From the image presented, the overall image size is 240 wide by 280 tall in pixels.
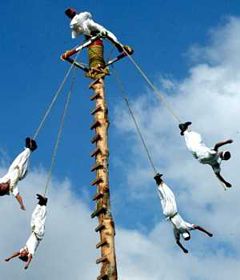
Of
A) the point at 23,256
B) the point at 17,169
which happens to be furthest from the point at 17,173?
the point at 23,256

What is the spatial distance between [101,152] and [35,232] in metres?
1.82

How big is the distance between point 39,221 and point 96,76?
304 cm

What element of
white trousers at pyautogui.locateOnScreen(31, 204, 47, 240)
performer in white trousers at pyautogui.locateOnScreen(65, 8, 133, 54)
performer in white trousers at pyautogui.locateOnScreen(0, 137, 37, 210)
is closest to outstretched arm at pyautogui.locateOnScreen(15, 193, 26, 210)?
performer in white trousers at pyautogui.locateOnScreen(0, 137, 37, 210)

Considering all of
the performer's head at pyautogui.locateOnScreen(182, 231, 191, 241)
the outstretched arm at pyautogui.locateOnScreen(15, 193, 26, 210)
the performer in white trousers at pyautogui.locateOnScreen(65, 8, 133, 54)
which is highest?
the performer in white trousers at pyautogui.locateOnScreen(65, 8, 133, 54)

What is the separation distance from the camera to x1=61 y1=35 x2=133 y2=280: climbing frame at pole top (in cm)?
880

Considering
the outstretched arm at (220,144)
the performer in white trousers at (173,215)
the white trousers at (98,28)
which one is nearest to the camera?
the outstretched arm at (220,144)

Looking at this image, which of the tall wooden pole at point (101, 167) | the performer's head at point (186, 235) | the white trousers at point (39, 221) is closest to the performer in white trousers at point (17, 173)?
the white trousers at point (39, 221)

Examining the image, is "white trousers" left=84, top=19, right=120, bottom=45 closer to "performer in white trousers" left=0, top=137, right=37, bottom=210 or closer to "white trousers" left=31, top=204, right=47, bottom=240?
"performer in white trousers" left=0, top=137, right=37, bottom=210

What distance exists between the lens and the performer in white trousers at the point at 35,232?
944cm

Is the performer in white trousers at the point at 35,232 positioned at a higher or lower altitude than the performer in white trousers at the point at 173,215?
lower

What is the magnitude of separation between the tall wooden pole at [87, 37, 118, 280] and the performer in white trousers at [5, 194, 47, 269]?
1.15 meters

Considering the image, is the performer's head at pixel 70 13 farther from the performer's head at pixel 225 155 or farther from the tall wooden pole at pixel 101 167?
the performer's head at pixel 225 155

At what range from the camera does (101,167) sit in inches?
381

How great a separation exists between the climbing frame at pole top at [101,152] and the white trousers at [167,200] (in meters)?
1.16
